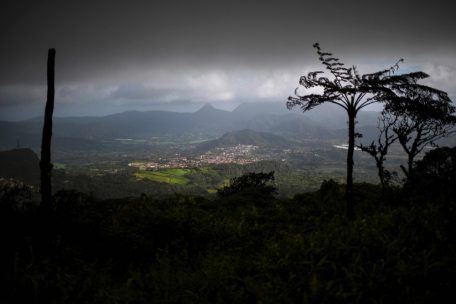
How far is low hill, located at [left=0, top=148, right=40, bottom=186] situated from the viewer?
137 m

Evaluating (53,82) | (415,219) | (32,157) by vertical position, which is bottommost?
(32,157)

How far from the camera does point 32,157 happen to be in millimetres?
176625

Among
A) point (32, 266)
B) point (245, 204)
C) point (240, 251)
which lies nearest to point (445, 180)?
point (240, 251)

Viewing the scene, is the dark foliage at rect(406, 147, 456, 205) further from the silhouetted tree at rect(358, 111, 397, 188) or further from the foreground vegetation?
the silhouetted tree at rect(358, 111, 397, 188)

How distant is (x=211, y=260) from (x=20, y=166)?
7114 inches

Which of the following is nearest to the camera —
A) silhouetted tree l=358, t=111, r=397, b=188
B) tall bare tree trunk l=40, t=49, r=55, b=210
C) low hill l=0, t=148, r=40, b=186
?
tall bare tree trunk l=40, t=49, r=55, b=210

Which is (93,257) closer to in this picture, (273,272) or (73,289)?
(73,289)

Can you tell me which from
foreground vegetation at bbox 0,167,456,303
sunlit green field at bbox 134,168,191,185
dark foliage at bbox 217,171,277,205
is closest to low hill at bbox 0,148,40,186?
sunlit green field at bbox 134,168,191,185

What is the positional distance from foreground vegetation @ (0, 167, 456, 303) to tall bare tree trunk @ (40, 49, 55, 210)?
55cm

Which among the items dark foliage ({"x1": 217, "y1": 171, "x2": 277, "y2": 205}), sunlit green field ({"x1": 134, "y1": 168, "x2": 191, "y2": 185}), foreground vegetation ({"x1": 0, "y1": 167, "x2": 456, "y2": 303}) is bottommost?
sunlit green field ({"x1": 134, "y1": 168, "x2": 191, "y2": 185})

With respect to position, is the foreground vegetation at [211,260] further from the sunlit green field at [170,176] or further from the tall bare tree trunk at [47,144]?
the sunlit green field at [170,176]

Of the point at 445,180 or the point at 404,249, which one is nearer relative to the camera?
the point at 404,249

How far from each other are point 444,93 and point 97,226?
13.6 metres

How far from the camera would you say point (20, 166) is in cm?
15350
